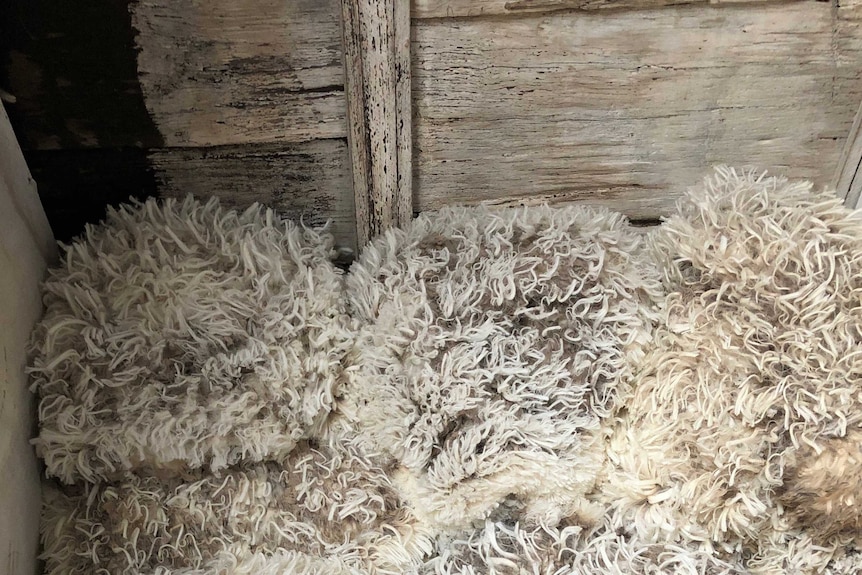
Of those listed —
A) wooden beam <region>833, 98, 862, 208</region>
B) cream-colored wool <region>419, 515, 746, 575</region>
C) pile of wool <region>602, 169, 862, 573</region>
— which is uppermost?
wooden beam <region>833, 98, 862, 208</region>

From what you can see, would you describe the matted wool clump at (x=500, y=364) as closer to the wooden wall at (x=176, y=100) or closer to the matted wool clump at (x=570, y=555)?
the matted wool clump at (x=570, y=555)

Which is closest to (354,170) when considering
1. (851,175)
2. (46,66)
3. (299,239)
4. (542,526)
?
(299,239)

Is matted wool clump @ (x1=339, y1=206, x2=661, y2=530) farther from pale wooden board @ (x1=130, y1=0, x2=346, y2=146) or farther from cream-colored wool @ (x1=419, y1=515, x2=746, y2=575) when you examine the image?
pale wooden board @ (x1=130, y1=0, x2=346, y2=146)

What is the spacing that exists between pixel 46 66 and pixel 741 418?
928 millimetres

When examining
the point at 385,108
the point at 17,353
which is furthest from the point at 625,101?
the point at 17,353

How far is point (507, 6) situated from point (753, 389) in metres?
0.55

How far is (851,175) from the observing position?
955 mm

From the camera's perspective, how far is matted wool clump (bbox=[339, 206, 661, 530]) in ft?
2.60

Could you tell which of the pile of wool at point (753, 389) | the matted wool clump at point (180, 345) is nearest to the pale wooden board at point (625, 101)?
the pile of wool at point (753, 389)

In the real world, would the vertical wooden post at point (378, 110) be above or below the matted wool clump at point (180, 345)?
above

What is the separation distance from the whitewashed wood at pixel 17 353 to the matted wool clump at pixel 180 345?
20mm

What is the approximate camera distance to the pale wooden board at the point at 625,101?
2.70 ft

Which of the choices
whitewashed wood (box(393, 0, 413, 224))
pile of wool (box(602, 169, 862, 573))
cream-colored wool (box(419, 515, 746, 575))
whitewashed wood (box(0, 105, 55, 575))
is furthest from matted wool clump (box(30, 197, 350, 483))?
pile of wool (box(602, 169, 862, 573))

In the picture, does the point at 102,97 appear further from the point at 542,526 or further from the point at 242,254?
the point at 542,526
